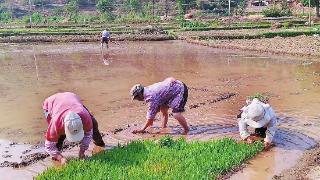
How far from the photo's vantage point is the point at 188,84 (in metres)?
15.7

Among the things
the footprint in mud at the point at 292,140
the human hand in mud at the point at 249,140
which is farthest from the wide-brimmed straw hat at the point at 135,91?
the footprint in mud at the point at 292,140

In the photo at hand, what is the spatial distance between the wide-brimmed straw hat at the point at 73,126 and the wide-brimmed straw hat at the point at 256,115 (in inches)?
117

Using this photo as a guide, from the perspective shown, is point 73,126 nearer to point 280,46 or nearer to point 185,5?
point 280,46

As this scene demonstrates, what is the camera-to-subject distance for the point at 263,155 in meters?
8.02

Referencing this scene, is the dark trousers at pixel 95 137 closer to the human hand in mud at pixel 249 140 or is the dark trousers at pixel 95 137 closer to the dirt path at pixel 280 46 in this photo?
the human hand in mud at pixel 249 140

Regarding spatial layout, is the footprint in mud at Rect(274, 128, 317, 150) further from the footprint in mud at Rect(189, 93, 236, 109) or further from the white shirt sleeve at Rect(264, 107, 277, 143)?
the footprint in mud at Rect(189, 93, 236, 109)

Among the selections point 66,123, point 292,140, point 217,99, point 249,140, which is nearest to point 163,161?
point 66,123

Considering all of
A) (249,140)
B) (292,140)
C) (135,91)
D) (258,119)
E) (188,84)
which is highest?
(135,91)

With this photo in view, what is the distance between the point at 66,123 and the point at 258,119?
335 cm

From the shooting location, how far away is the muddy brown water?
377 inches

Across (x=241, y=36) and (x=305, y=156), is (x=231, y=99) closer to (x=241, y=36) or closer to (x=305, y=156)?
(x=305, y=156)

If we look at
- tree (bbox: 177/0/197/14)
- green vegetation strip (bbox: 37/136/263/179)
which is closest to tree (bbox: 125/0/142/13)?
tree (bbox: 177/0/197/14)

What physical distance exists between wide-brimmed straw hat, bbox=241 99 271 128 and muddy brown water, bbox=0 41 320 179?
0.59m

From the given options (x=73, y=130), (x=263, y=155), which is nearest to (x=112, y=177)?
(x=73, y=130)
